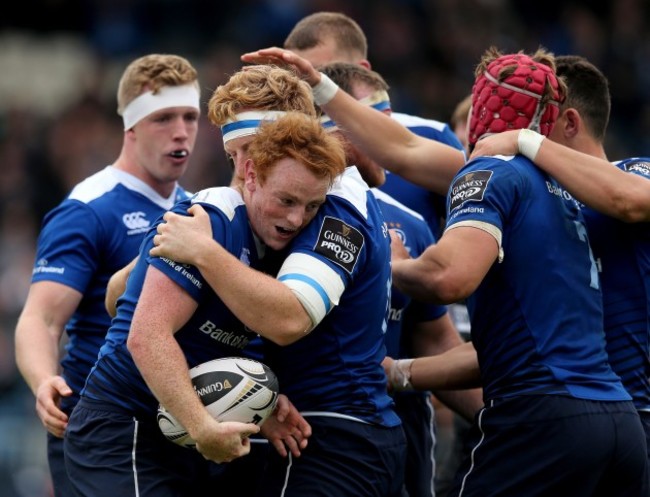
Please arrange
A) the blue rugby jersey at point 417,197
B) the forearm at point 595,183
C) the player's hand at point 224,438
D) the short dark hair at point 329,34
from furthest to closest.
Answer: the short dark hair at point 329,34
the blue rugby jersey at point 417,197
the forearm at point 595,183
the player's hand at point 224,438

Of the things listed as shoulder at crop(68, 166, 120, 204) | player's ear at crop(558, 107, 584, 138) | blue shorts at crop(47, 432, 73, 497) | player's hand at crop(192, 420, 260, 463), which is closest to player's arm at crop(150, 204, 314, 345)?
player's hand at crop(192, 420, 260, 463)

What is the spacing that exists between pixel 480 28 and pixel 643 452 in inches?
475

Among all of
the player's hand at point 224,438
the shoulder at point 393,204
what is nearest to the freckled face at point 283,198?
the player's hand at point 224,438

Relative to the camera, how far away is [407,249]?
582 cm

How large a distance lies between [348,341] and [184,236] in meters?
0.81

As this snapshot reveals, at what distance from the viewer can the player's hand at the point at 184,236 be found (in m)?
4.16

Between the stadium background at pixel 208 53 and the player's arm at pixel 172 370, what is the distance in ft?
31.0

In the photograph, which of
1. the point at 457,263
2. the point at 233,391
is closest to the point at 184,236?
the point at 233,391

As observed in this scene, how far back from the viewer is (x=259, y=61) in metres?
5.29

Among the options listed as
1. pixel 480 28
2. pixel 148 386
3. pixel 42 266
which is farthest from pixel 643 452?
pixel 480 28

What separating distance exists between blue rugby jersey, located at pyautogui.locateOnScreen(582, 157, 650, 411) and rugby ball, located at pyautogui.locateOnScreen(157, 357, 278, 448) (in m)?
1.65

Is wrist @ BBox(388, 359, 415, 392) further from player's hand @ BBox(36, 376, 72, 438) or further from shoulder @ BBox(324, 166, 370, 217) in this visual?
player's hand @ BBox(36, 376, 72, 438)

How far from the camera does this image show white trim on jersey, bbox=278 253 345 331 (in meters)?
4.23

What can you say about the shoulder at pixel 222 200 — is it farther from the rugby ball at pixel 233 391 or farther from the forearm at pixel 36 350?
the forearm at pixel 36 350
